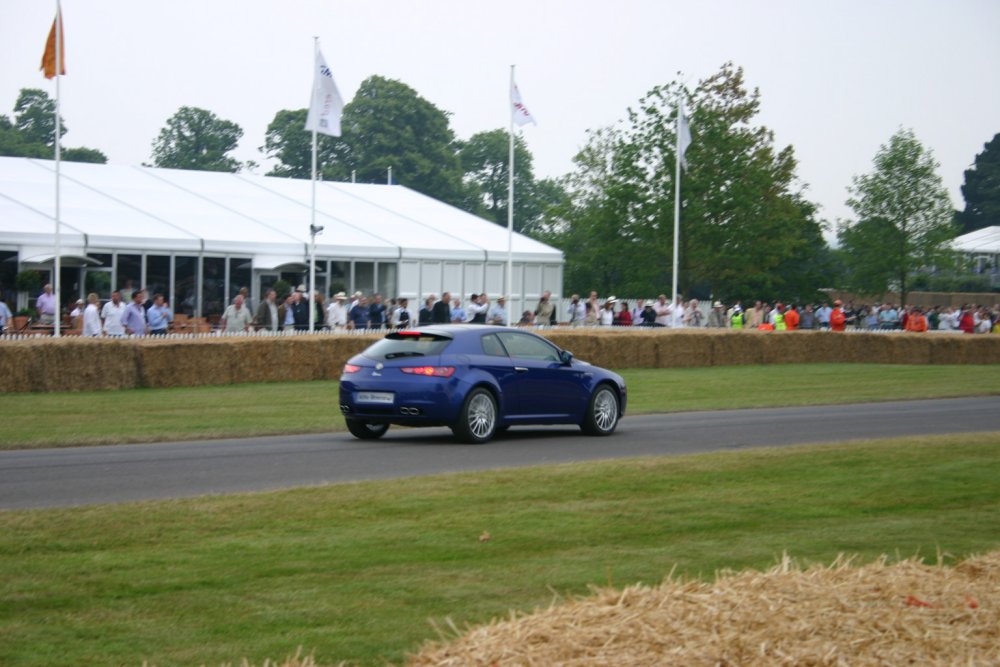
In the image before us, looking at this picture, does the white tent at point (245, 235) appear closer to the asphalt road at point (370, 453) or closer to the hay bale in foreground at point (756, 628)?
the asphalt road at point (370, 453)

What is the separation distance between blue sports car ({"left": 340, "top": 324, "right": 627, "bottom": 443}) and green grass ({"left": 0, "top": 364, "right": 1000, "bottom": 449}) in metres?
2.05

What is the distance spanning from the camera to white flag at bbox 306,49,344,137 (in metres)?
35.1

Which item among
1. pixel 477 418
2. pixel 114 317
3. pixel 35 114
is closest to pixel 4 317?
pixel 114 317

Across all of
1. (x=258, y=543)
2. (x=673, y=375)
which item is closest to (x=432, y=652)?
(x=258, y=543)

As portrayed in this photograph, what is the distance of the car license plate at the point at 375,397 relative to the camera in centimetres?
1644

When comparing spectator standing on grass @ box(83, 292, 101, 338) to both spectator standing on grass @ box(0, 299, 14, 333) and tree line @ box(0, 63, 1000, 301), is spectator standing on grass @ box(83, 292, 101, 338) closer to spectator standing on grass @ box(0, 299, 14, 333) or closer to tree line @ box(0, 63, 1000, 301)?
spectator standing on grass @ box(0, 299, 14, 333)

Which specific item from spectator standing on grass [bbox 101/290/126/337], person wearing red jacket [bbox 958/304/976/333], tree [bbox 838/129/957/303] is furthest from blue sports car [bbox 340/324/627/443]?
tree [bbox 838/129/957/303]

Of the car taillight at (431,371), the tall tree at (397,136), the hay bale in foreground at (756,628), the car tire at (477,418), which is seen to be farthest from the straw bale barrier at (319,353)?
the tall tree at (397,136)

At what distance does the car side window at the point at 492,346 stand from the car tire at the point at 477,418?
57 centimetres

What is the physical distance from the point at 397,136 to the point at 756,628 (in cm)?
10028

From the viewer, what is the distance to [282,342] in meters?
27.6

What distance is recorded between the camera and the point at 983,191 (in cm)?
13400

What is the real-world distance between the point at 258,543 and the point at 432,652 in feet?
13.0

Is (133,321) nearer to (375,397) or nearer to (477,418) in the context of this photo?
(375,397)
